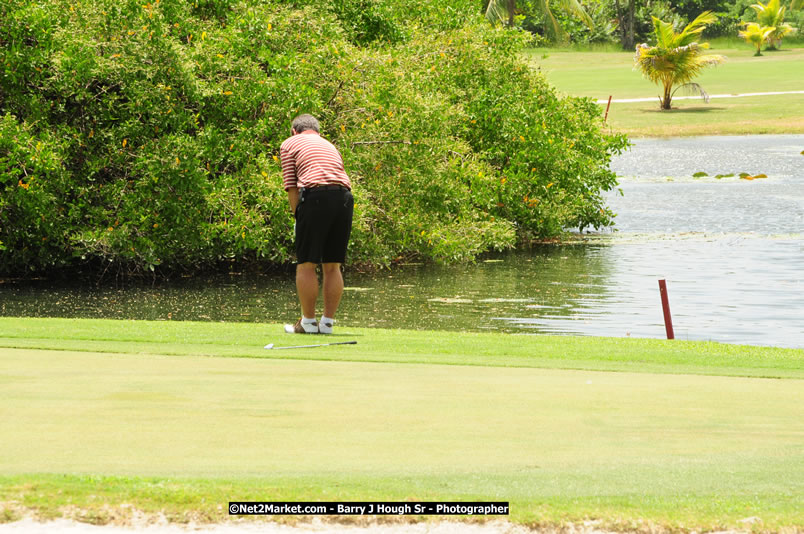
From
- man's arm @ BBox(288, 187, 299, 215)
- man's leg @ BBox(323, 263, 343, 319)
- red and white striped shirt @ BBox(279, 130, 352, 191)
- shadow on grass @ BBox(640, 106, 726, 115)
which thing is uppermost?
red and white striped shirt @ BBox(279, 130, 352, 191)

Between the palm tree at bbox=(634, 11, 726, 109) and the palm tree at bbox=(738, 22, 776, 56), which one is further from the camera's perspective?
the palm tree at bbox=(738, 22, 776, 56)

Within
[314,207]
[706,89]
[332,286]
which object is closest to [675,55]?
[706,89]

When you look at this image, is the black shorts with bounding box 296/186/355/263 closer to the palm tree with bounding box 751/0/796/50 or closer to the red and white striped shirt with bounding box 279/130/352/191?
the red and white striped shirt with bounding box 279/130/352/191

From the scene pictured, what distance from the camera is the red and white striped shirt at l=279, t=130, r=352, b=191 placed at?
10.3 meters

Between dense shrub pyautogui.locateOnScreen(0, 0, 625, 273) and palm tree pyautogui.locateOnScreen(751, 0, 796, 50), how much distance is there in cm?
8343

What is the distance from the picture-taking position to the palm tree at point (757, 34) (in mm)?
98438

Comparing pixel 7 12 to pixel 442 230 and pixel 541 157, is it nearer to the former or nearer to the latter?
pixel 442 230

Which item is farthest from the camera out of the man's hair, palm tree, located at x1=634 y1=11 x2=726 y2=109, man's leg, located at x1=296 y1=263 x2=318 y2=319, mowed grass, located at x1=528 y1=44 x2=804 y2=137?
palm tree, located at x1=634 y1=11 x2=726 y2=109

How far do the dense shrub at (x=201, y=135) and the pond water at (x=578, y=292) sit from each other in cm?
76

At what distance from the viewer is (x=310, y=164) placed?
10344 mm

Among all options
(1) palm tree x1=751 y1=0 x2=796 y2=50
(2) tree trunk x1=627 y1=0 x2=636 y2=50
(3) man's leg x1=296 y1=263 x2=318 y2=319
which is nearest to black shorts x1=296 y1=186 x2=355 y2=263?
(3) man's leg x1=296 y1=263 x2=318 y2=319

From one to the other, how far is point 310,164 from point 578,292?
879 cm

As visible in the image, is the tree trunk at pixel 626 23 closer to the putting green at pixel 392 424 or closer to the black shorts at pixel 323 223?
the black shorts at pixel 323 223

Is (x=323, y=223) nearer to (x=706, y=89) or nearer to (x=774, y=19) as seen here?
(x=706, y=89)
